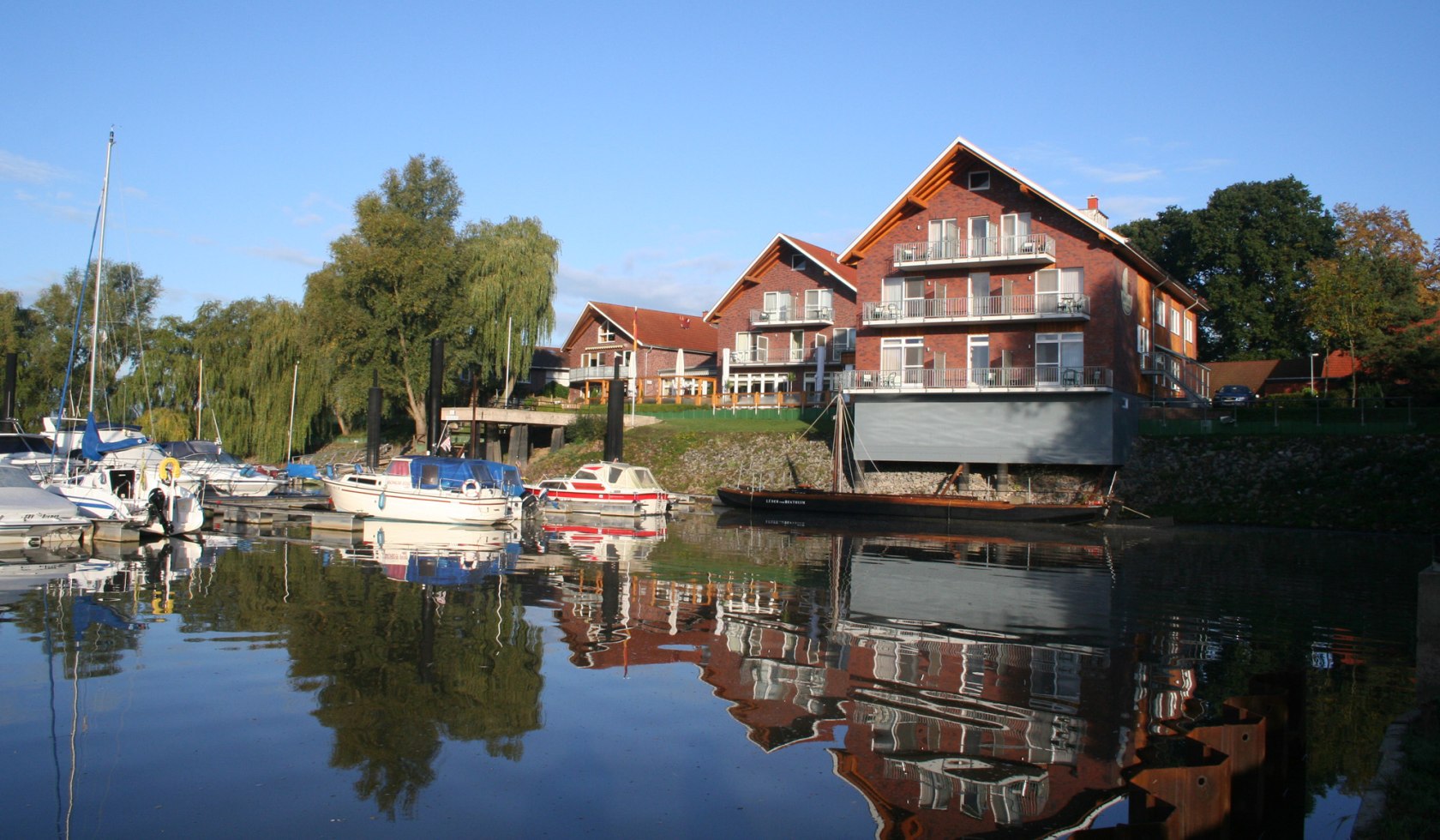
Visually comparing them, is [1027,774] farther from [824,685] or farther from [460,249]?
[460,249]

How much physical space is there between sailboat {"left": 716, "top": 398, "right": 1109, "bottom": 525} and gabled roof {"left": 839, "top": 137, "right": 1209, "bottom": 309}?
7.68 m

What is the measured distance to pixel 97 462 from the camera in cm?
3128

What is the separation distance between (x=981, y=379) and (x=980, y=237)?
598 cm

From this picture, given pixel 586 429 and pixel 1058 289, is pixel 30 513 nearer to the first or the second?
pixel 586 429

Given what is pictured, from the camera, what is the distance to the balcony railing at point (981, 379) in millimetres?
38812

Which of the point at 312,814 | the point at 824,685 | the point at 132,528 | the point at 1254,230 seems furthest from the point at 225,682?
the point at 1254,230

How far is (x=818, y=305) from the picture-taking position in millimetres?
53312

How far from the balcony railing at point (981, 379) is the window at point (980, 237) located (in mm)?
4716

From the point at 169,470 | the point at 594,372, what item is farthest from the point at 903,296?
the point at 169,470

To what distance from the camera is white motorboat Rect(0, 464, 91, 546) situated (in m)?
22.2

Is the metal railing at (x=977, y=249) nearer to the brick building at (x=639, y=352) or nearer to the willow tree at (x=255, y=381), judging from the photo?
the brick building at (x=639, y=352)

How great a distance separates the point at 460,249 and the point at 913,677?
48.2m

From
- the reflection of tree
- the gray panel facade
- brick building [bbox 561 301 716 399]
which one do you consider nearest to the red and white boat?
the gray panel facade

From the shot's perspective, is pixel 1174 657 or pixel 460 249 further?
pixel 460 249
